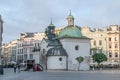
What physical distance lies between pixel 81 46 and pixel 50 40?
9939 millimetres

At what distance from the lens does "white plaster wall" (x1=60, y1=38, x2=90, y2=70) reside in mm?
101750

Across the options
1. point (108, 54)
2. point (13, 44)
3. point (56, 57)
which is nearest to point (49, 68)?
point (56, 57)

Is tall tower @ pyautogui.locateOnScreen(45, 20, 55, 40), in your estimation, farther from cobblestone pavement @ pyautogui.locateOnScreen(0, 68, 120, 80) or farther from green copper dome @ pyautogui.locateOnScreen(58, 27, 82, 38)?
cobblestone pavement @ pyautogui.locateOnScreen(0, 68, 120, 80)

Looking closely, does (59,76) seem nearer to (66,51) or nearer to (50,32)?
(66,51)

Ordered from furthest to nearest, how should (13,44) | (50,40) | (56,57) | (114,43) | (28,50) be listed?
1. (13,44)
2. (28,50)
3. (114,43)
4. (50,40)
5. (56,57)

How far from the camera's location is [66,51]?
335 ft

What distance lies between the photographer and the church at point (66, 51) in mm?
98938

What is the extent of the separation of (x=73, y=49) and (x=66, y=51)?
1.97 meters

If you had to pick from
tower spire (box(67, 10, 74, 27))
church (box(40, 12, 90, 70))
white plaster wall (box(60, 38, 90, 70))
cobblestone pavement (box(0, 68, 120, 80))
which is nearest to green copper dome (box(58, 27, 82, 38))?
church (box(40, 12, 90, 70))

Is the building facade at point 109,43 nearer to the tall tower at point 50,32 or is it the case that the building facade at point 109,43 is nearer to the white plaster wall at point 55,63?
the tall tower at point 50,32

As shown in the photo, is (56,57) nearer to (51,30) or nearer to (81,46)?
(81,46)

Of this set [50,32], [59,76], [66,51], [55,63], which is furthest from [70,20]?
[59,76]

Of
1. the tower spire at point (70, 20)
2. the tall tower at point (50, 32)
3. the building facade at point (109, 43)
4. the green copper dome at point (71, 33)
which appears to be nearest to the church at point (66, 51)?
the green copper dome at point (71, 33)

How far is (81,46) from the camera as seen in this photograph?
103438 millimetres
